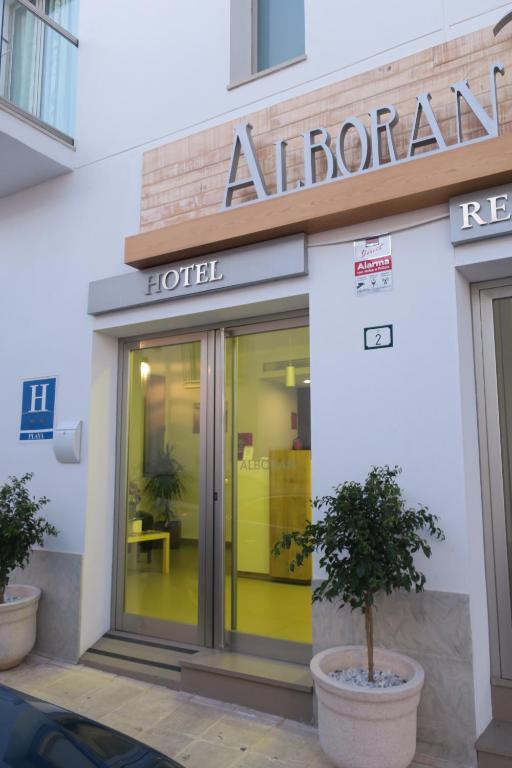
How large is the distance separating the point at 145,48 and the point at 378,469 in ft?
13.3

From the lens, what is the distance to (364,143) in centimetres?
382

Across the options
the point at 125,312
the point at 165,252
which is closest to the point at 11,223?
the point at 125,312

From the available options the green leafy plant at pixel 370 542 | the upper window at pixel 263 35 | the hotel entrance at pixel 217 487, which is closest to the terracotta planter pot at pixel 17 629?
the hotel entrance at pixel 217 487

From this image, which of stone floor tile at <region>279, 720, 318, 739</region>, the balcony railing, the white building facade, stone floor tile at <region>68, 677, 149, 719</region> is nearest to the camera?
the white building facade

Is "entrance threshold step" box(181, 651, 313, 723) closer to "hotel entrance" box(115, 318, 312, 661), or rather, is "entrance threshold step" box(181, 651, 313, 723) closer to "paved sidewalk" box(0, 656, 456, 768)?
"paved sidewalk" box(0, 656, 456, 768)

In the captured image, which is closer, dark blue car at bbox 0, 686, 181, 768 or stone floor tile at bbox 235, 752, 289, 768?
dark blue car at bbox 0, 686, 181, 768

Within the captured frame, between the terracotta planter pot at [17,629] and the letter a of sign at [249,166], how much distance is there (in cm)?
334

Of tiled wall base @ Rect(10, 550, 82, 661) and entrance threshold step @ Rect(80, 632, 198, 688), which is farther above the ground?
tiled wall base @ Rect(10, 550, 82, 661)

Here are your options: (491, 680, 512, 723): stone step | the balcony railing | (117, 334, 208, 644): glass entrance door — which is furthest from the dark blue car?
the balcony railing

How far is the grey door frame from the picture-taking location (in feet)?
11.3

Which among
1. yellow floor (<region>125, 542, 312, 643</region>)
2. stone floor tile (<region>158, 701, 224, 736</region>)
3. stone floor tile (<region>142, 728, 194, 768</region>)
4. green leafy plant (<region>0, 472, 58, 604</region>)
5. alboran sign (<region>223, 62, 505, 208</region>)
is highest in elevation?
alboran sign (<region>223, 62, 505, 208</region>)

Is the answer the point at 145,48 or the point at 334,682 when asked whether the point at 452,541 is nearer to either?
the point at 334,682

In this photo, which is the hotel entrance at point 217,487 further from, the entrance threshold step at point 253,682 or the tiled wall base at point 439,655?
the tiled wall base at point 439,655

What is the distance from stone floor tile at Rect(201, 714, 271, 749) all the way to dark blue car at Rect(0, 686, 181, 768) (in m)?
Result: 1.66
